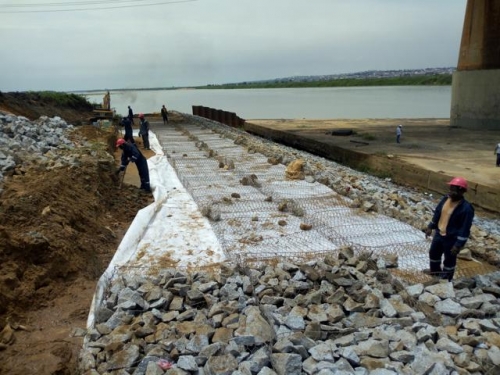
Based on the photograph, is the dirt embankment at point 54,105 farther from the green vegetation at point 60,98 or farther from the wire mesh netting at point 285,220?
the wire mesh netting at point 285,220

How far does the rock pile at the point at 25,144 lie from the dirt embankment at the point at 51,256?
1.28 ft

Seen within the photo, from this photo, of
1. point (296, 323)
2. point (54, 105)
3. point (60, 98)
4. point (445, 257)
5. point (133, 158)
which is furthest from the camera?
point (60, 98)

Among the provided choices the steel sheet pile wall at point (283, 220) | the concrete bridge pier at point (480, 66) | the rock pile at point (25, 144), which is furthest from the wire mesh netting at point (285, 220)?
the concrete bridge pier at point (480, 66)

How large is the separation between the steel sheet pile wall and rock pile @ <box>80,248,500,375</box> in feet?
2.89

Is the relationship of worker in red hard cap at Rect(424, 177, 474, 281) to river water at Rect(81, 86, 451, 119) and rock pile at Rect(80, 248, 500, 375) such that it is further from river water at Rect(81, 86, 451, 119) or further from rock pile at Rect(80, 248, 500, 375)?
river water at Rect(81, 86, 451, 119)

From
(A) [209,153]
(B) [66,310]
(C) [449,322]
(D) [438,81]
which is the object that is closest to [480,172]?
(A) [209,153]

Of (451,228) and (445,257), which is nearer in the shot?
(451,228)

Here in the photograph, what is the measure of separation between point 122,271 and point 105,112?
23.1 m

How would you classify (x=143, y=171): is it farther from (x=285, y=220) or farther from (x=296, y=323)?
(x=296, y=323)

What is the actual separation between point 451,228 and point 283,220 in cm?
301

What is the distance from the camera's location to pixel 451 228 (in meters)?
5.24

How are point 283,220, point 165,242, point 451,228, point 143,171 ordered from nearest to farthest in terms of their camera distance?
point 451,228 → point 165,242 → point 283,220 → point 143,171

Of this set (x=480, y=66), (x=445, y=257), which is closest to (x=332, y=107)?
(x=480, y=66)

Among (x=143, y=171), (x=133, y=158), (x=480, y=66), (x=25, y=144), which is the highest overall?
(x=480, y=66)
